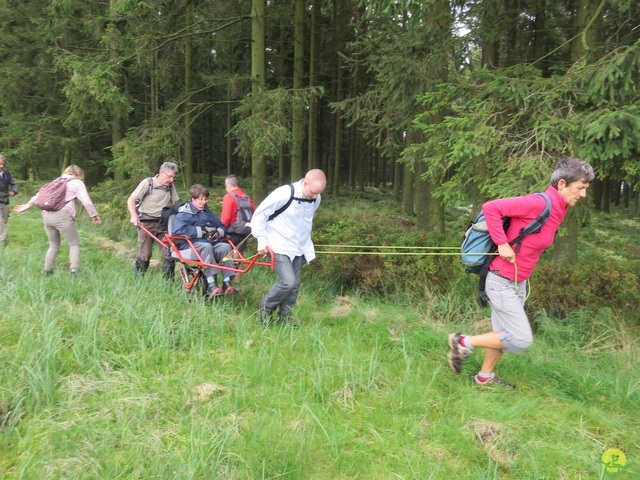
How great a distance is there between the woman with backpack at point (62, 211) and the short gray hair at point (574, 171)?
5.53 m

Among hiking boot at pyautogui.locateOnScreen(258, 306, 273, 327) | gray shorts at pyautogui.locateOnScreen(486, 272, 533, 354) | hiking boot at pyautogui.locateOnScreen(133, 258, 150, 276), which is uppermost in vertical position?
gray shorts at pyautogui.locateOnScreen(486, 272, 533, 354)

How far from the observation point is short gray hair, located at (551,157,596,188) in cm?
316

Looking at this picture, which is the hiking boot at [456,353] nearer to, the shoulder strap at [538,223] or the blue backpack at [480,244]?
the blue backpack at [480,244]

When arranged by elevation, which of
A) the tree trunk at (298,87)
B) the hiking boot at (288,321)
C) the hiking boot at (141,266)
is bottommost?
the hiking boot at (288,321)

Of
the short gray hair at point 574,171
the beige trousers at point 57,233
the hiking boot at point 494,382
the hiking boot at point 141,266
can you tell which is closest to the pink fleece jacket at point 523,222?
the short gray hair at point 574,171

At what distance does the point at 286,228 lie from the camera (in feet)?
15.0

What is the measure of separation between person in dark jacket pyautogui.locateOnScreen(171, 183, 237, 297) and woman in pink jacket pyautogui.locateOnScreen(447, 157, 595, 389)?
9.50 feet

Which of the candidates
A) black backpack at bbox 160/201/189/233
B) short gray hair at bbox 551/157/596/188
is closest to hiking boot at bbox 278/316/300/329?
black backpack at bbox 160/201/189/233

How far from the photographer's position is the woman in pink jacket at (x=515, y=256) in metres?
3.25

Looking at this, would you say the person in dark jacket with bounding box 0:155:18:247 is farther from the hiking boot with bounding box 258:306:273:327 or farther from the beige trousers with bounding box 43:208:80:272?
the hiking boot with bounding box 258:306:273:327

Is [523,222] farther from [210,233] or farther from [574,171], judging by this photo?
[210,233]

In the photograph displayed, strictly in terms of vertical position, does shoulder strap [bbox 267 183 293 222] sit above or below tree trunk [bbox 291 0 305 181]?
below

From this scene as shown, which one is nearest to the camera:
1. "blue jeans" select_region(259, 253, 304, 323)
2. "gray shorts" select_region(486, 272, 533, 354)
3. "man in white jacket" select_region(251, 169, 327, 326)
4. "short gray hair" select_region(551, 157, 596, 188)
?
"short gray hair" select_region(551, 157, 596, 188)

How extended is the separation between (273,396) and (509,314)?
1999 mm
